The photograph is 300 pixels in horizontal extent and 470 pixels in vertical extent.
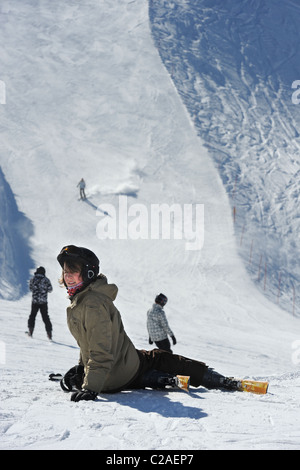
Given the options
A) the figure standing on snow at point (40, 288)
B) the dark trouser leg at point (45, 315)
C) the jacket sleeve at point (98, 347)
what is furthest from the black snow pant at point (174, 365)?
the dark trouser leg at point (45, 315)

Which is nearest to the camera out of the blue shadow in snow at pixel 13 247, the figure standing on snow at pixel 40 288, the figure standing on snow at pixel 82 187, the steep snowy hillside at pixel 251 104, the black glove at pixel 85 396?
the black glove at pixel 85 396

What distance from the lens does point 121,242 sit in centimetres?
2128

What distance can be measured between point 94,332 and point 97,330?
0.03m

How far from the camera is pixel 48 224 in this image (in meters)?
22.1

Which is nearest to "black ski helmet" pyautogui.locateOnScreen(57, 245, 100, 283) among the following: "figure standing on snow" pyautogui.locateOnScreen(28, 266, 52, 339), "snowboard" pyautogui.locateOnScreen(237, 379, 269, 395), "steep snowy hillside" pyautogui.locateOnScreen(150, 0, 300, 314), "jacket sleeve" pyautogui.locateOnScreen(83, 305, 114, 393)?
"jacket sleeve" pyautogui.locateOnScreen(83, 305, 114, 393)

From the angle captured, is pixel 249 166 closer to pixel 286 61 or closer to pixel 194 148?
pixel 194 148

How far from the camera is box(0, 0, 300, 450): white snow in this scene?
331cm

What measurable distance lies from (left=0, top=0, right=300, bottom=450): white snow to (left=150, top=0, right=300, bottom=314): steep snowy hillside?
3.02 ft

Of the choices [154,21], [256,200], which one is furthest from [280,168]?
[154,21]

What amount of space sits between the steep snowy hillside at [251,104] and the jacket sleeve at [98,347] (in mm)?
15883

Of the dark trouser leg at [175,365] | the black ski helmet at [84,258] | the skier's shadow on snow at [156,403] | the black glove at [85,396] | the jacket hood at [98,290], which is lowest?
the skier's shadow on snow at [156,403]

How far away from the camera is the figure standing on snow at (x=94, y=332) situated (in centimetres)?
393

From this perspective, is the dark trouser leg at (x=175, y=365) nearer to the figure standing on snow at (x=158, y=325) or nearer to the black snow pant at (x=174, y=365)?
the black snow pant at (x=174, y=365)

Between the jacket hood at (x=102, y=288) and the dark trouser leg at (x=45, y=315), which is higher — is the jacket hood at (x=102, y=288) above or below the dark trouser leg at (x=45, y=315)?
above
